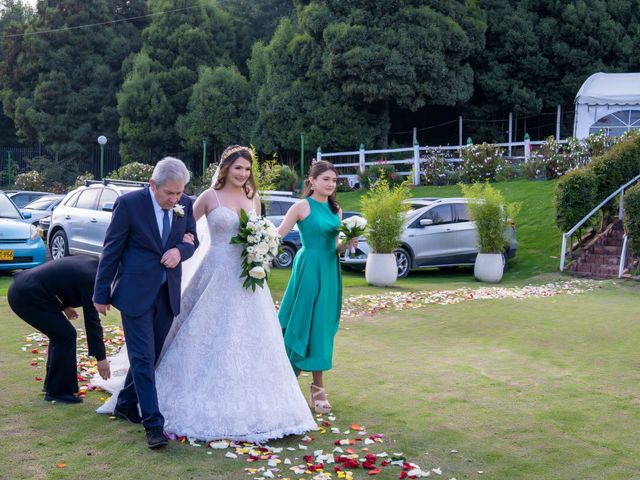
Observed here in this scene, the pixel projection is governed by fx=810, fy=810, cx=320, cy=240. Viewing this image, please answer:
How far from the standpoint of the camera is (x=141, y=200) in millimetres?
5418

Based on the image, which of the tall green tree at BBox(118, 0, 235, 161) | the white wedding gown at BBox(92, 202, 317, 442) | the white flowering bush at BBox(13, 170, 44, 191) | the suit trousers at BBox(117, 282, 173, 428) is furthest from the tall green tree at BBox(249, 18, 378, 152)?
the suit trousers at BBox(117, 282, 173, 428)

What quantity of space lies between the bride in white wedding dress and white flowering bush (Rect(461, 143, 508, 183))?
815 inches

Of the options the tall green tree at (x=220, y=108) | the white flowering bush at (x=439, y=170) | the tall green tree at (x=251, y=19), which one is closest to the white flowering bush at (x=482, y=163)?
the white flowering bush at (x=439, y=170)

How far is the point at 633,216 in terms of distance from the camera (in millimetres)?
15867

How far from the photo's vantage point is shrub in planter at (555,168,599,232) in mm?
17828

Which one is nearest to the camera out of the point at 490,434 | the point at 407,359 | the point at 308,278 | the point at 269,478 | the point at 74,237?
the point at 269,478

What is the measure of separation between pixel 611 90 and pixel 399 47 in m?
7.88

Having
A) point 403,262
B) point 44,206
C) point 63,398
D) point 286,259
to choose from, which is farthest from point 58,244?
point 63,398

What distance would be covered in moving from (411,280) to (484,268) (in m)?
1.52

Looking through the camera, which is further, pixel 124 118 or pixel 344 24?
pixel 124 118

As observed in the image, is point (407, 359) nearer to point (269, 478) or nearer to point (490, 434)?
point (490, 434)

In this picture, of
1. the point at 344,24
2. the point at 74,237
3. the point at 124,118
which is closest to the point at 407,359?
the point at 74,237

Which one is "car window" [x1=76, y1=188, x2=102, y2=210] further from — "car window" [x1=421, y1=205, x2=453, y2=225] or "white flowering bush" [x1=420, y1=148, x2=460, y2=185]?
"white flowering bush" [x1=420, y1=148, x2=460, y2=185]

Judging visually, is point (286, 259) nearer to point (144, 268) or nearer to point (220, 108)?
point (144, 268)
